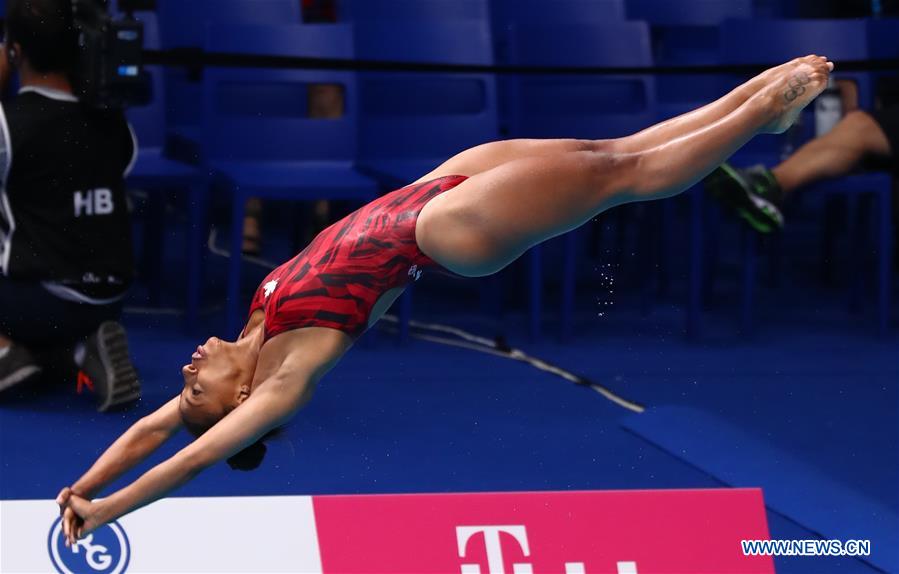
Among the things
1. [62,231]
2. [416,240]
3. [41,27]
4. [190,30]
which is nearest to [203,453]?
[416,240]

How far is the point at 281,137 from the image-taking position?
14.8ft

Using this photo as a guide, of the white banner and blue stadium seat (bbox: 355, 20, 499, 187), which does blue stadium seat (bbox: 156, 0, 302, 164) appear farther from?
the white banner

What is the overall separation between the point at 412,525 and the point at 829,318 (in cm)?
302

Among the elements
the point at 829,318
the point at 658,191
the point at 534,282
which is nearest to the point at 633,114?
the point at 534,282

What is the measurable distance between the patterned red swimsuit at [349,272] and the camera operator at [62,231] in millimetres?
1297

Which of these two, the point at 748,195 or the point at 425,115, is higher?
the point at 425,115

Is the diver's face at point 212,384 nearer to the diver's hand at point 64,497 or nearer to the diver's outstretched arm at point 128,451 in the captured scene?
the diver's outstretched arm at point 128,451

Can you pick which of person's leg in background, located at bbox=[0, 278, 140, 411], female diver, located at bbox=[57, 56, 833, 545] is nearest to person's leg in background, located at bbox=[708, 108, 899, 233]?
female diver, located at bbox=[57, 56, 833, 545]

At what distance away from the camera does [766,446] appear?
12.0ft

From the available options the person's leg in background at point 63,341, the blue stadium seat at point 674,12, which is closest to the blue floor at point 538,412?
the person's leg in background at point 63,341

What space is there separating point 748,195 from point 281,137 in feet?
5.02

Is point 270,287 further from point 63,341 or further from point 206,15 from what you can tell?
point 206,15

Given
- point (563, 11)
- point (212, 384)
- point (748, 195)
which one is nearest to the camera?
point (212, 384)

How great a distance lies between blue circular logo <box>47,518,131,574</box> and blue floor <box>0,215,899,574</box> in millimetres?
369
